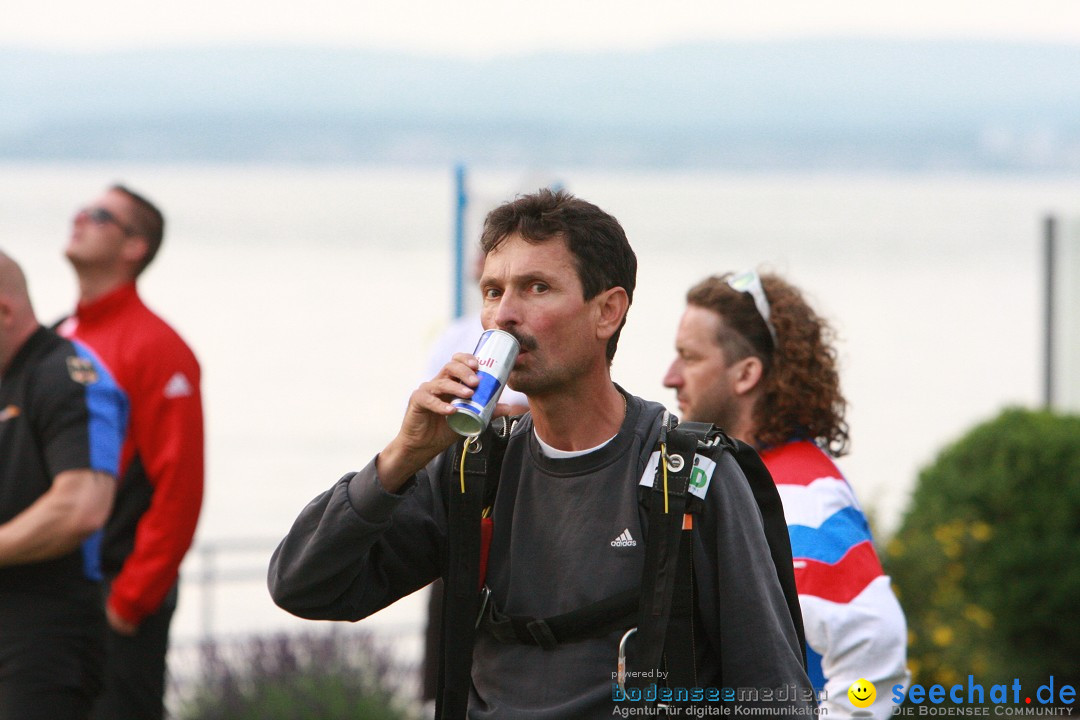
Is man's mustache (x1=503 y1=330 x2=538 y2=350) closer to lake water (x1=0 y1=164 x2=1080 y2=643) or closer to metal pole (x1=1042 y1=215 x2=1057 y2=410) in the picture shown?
lake water (x1=0 y1=164 x2=1080 y2=643)

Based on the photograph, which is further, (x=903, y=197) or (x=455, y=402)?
(x=903, y=197)

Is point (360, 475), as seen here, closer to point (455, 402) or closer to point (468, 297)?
→ point (455, 402)

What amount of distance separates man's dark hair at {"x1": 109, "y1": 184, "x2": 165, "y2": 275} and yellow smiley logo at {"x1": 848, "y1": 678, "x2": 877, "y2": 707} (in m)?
3.79

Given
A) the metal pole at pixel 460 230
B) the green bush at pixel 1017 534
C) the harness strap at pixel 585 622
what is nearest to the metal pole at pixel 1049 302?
the green bush at pixel 1017 534

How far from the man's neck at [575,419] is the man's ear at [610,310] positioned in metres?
0.12

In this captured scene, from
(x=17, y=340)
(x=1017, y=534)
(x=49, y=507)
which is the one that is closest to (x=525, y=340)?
(x=49, y=507)

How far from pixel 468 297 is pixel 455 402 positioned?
4157mm

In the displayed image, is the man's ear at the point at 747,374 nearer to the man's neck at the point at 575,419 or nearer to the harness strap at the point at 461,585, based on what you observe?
the man's neck at the point at 575,419

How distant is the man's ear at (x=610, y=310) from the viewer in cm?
274

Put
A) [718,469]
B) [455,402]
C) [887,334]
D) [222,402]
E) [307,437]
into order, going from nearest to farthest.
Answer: [455,402] → [718,469] → [307,437] → [222,402] → [887,334]

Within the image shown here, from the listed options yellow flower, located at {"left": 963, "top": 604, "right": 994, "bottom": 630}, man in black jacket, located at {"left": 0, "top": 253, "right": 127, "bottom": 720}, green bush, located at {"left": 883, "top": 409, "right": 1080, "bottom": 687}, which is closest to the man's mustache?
man in black jacket, located at {"left": 0, "top": 253, "right": 127, "bottom": 720}

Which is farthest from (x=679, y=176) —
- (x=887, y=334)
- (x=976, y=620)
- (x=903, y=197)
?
(x=976, y=620)

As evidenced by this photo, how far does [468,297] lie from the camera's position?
6.58 m

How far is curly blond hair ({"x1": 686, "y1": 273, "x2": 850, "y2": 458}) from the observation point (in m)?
3.84
